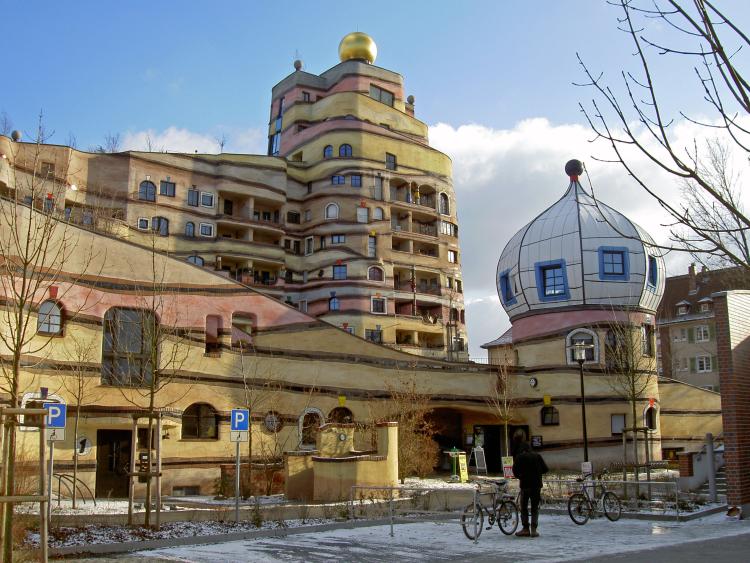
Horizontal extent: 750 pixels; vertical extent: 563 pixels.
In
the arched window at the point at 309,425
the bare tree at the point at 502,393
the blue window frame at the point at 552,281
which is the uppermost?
the blue window frame at the point at 552,281

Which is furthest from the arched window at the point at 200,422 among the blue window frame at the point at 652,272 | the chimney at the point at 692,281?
the chimney at the point at 692,281

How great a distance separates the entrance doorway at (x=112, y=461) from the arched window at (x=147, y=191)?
20.3 m

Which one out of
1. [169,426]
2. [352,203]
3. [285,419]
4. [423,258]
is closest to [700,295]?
[423,258]

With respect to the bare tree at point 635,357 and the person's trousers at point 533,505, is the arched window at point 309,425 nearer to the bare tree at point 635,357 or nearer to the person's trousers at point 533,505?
the bare tree at point 635,357

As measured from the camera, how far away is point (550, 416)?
30.8 meters

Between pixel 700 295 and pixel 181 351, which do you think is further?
pixel 700 295

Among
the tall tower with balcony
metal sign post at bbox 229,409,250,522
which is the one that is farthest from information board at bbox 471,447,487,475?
the tall tower with balcony

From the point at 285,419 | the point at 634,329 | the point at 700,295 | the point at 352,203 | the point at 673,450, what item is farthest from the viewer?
the point at 700,295

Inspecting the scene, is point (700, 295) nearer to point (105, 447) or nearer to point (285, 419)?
point (285, 419)

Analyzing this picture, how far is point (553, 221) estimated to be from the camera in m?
32.2

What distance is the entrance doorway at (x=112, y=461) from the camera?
21906 millimetres

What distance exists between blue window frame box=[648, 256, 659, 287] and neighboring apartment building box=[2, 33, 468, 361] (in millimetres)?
13977

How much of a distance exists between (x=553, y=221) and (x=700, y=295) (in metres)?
33.5

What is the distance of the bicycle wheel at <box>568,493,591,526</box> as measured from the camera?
45.5 feet
